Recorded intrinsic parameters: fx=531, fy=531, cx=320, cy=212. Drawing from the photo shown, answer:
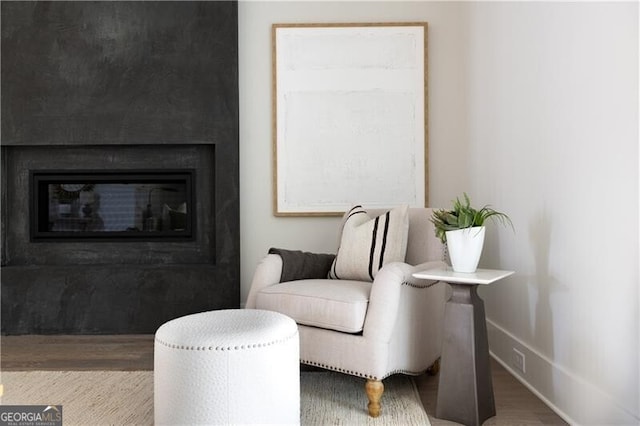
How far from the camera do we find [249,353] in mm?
1670

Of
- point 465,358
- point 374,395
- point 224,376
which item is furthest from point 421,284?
point 224,376

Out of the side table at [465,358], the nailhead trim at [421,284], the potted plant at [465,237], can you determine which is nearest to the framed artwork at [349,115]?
the nailhead trim at [421,284]

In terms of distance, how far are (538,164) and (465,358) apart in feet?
3.06

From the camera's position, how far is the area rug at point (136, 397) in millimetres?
2090

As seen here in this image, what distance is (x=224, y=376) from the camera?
165 cm

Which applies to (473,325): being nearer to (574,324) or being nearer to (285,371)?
(574,324)

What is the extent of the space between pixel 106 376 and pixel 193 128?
1.68 meters

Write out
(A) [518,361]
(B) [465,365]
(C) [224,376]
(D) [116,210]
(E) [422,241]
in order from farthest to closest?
(D) [116,210] < (E) [422,241] < (A) [518,361] < (B) [465,365] < (C) [224,376]

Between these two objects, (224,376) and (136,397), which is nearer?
(224,376)

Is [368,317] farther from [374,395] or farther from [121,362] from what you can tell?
[121,362]

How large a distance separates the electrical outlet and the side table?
469 millimetres

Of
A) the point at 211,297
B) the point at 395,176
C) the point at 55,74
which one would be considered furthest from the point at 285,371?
the point at 55,74

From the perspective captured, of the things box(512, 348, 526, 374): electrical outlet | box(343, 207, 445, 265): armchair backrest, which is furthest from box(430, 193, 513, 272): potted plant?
box(512, 348, 526, 374): electrical outlet

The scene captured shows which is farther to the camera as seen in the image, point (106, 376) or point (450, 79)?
point (450, 79)
